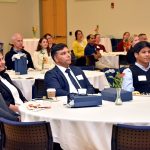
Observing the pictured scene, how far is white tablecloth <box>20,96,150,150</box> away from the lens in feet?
10.5

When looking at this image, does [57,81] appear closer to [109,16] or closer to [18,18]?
[109,16]

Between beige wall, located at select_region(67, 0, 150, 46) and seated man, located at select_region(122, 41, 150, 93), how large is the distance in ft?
28.7

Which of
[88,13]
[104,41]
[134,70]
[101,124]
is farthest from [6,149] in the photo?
[88,13]

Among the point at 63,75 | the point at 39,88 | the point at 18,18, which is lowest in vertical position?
the point at 39,88

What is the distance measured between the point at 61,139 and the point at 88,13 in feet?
38.6

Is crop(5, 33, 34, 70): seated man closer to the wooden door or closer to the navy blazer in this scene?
the navy blazer

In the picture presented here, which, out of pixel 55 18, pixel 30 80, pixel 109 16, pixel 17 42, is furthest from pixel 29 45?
pixel 30 80

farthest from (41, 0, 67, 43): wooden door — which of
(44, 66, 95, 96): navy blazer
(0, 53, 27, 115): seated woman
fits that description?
(44, 66, 95, 96): navy blazer

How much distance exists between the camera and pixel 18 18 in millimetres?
14703

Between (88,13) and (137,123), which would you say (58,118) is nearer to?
(137,123)

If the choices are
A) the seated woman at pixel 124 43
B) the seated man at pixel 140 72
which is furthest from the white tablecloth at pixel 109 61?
the seated man at pixel 140 72

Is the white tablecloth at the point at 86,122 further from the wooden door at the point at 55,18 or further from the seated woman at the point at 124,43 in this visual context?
the wooden door at the point at 55,18

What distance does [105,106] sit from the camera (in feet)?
12.3

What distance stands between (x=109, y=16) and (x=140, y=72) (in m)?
9.67
